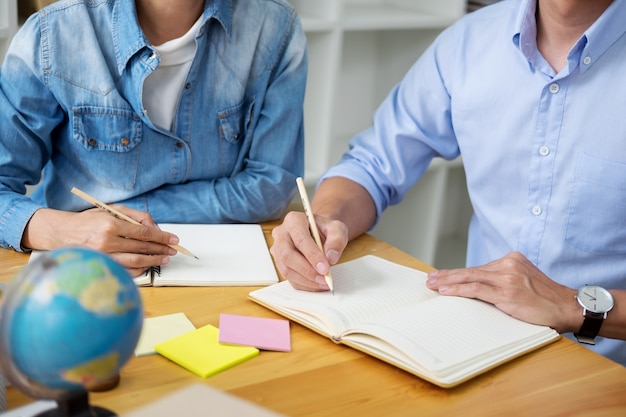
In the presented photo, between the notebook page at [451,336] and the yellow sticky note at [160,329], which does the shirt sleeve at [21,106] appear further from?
the notebook page at [451,336]

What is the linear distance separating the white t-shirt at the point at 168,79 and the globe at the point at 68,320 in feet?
2.76

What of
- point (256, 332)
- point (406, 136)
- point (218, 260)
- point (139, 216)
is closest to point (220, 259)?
point (218, 260)

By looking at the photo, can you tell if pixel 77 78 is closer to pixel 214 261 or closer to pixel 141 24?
pixel 141 24

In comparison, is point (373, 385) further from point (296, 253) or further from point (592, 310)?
point (592, 310)

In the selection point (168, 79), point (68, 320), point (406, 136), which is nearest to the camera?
point (68, 320)

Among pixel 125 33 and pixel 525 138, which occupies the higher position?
pixel 125 33

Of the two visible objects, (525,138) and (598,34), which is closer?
(598,34)

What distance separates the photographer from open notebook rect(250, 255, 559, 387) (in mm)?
1046

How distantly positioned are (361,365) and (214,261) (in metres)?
0.37

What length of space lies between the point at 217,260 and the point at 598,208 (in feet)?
2.20

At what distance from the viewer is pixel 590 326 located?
1.25 m

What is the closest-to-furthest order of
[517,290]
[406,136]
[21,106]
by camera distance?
1. [517,290]
2. [21,106]
3. [406,136]

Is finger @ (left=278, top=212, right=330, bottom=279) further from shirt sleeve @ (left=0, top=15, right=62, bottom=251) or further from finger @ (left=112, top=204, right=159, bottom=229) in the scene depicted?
shirt sleeve @ (left=0, top=15, right=62, bottom=251)

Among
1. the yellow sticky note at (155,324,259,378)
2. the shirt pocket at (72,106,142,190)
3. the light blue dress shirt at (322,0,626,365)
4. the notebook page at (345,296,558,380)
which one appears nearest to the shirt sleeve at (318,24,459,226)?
the light blue dress shirt at (322,0,626,365)
